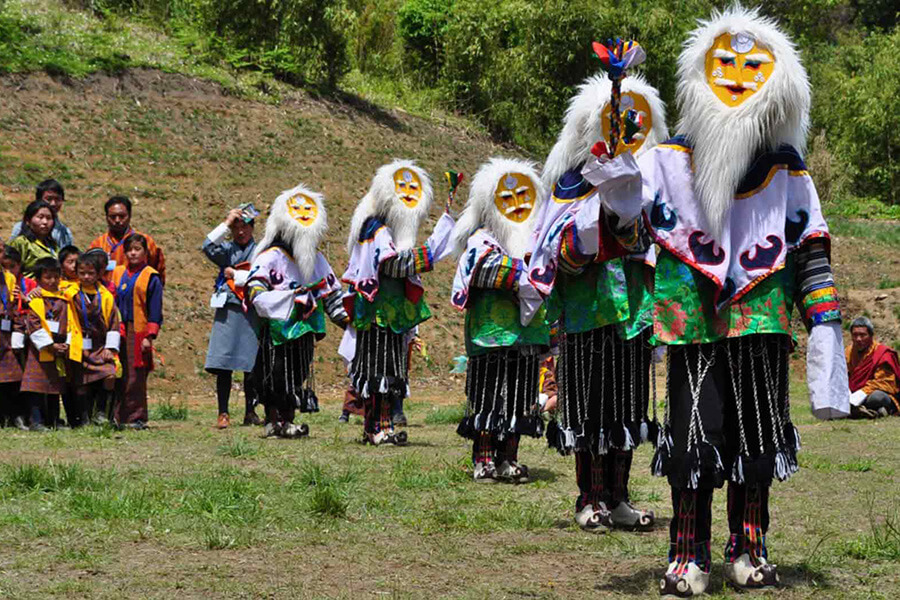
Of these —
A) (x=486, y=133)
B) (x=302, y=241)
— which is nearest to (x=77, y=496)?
(x=302, y=241)

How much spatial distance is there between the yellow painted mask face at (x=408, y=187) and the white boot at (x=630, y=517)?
13.8ft

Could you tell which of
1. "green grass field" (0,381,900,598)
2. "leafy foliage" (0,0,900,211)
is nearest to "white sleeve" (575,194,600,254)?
"green grass field" (0,381,900,598)

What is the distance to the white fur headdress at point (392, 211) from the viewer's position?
10.0 metres

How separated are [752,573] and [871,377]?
962cm

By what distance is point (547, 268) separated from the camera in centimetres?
653

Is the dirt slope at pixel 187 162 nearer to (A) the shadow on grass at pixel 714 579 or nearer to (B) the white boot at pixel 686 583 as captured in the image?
(A) the shadow on grass at pixel 714 579

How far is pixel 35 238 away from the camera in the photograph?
12188 millimetres

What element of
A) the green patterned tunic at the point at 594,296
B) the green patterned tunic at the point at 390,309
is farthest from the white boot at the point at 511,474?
the green patterned tunic at the point at 390,309

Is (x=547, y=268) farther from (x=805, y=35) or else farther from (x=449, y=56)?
(x=805, y=35)

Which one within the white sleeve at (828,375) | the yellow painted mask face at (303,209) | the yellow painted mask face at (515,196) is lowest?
the white sleeve at (828,375)

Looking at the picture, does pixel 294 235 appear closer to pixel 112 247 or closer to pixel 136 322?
pixel 136 322

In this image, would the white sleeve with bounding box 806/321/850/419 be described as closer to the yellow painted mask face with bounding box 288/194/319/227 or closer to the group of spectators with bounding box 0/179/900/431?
the yellow painted mask face with bounding box 288/194/319/227

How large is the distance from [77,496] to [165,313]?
45.4ft

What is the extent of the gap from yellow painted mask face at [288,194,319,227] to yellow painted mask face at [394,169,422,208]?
4.37 feet
